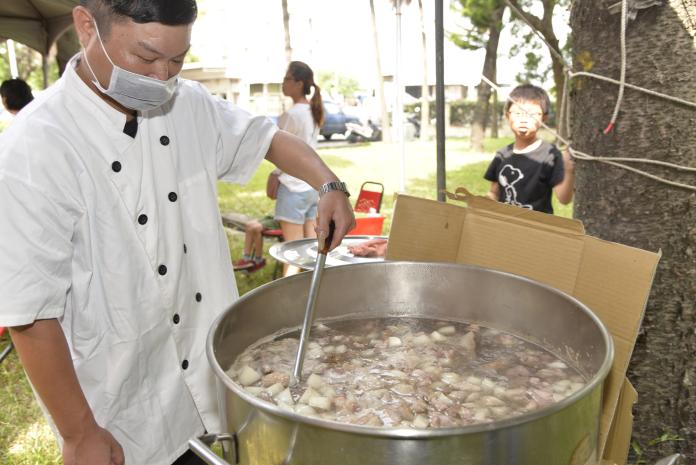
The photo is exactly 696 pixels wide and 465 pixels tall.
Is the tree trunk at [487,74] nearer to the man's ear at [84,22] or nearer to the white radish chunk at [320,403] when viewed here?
the man's ear at [84,22]

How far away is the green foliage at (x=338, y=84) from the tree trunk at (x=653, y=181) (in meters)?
38.8

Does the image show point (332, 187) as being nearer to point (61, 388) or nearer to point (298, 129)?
point (61, 388)

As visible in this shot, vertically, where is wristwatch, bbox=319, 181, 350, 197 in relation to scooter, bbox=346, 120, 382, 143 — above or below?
above

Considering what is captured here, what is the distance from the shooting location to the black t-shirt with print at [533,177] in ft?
11.8

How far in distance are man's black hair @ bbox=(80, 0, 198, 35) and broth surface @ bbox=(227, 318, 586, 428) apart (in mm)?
794

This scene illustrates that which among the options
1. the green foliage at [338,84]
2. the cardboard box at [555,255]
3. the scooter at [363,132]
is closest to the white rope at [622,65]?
the cardboard box at [555,255]

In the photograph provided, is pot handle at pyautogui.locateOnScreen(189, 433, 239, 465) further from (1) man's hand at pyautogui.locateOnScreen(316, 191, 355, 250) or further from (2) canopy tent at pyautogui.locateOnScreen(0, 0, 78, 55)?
(2) canopy tent at pyautogui.locateOnScreen(0, 0, 78, 55)

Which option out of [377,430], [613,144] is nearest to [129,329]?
[377,430]

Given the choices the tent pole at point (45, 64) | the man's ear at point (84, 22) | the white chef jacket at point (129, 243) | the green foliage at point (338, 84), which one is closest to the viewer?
the white chef jacket at point (129, 243)

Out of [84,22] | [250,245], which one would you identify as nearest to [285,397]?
[84,22]

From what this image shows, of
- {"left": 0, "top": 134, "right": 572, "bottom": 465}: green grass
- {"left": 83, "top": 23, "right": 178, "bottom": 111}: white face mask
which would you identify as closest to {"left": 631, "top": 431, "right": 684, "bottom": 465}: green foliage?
{"left": 83, "top": 23, "right": 178, "bottom": 111}: white face mask

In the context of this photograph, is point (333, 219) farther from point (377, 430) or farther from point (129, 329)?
point (377, 430)

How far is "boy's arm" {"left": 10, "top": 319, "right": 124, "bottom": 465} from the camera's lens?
1275 millimetres

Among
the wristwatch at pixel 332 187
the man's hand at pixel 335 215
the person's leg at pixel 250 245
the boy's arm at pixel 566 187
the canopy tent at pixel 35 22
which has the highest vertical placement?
the canopy tent at pixel 35 22
